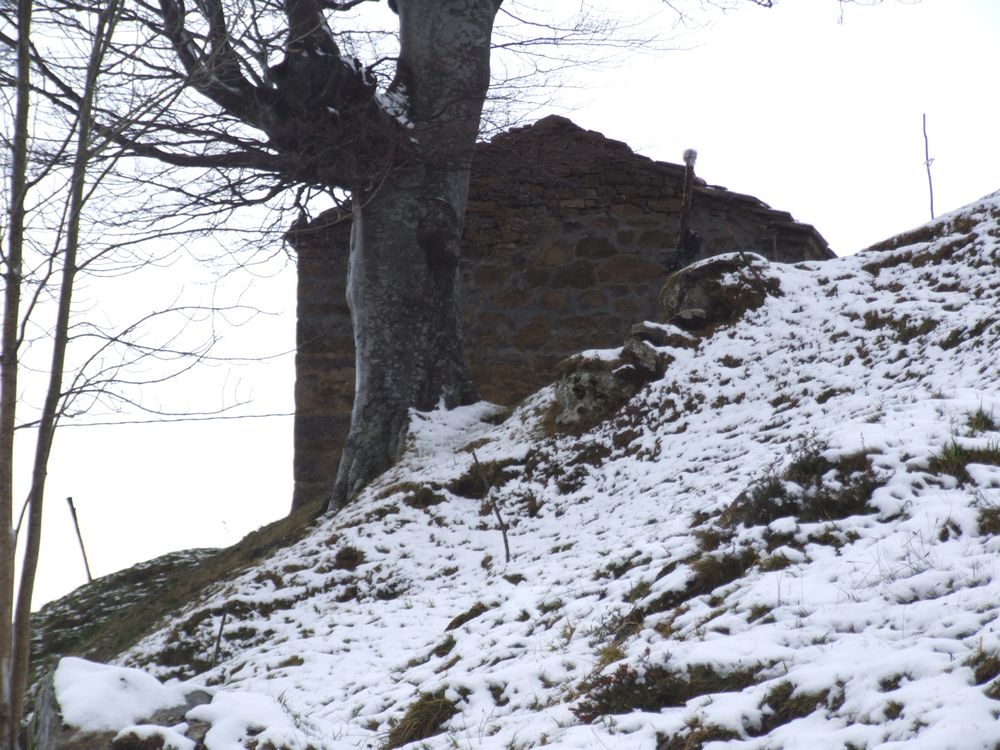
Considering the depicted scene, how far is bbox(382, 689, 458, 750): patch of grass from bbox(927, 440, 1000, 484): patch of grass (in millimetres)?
1945

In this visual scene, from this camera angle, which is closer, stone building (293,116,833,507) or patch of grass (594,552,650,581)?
patch of grass (594,552,650,581)

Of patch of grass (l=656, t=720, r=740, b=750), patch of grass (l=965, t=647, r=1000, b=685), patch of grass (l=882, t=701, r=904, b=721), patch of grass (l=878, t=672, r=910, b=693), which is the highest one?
patch of grass (l=965, t=647, r=1000, b=685)

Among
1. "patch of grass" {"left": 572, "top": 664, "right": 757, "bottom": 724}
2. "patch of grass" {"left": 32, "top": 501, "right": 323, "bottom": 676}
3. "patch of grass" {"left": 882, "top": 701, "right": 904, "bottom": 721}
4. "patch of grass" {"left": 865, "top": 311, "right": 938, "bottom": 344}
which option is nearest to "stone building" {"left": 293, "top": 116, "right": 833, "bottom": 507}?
"patch of grass" {"left": 32, "top": 501, "right": 323, "bottom": 676}

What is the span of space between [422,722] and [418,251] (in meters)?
4.75

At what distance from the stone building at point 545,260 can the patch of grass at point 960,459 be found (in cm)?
564

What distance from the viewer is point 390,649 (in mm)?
4355

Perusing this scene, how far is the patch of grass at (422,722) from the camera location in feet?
10.3

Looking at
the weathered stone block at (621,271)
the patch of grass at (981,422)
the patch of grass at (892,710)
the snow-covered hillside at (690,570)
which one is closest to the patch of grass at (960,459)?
the snow-covered hillside at (690,570)

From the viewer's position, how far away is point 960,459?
3.44m

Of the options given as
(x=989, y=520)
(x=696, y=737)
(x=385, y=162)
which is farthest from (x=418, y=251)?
(x=696, y=737)

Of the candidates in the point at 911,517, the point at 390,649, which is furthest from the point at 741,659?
the point at 390,649

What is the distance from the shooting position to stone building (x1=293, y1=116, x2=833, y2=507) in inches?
357

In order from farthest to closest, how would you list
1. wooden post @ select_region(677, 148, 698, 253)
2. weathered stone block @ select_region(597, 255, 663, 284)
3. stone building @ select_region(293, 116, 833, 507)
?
1. weathered stone block @ select_region(597, 255, 663, 284)
2. stone building @ select_region(293, 116, 833, 507)
3. wooden post @ select_region(677, 148, 698, 253)

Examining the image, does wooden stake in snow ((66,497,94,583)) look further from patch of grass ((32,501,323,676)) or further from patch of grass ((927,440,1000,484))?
patch of grass ((927,440,1000,484))
